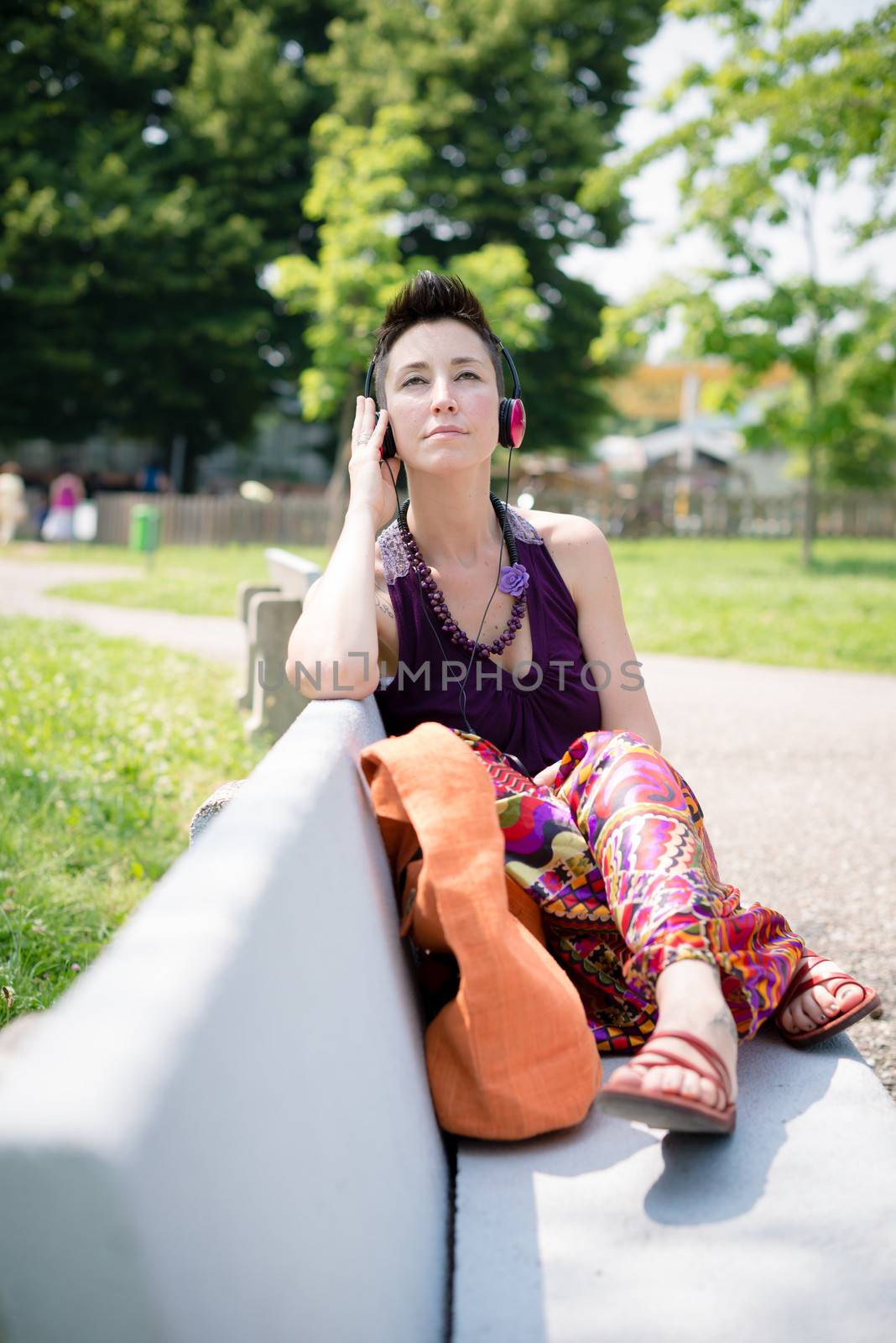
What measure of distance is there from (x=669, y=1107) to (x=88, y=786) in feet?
12.3

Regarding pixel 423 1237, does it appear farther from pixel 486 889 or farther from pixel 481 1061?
pixel 486 889

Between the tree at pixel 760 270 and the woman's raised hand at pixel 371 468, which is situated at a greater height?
the tree at pixel 760 270

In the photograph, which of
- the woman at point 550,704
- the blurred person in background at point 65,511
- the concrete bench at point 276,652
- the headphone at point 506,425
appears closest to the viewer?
the woman at point 550,704

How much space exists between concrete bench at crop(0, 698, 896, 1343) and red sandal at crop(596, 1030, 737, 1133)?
0.08 metres

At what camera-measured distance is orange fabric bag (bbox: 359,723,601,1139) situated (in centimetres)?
173

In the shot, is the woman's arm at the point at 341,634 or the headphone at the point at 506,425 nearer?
the woman's arm at the point at 341,634

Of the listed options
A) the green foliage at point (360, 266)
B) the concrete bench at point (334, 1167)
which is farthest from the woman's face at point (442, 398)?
the green foliage at point (360, 266)

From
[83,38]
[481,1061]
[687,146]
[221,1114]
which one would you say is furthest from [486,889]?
[83,38]

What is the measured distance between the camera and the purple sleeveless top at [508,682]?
268 centimetres

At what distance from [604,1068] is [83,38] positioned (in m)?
34.8

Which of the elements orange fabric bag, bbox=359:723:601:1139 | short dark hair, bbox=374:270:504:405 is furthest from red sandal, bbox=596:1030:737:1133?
short dark hair, bbox=374:270:504:405

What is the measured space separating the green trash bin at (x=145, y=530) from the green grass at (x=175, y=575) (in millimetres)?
259

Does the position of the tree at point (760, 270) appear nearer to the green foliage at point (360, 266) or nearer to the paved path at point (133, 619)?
the green foliage at point (360, 266)

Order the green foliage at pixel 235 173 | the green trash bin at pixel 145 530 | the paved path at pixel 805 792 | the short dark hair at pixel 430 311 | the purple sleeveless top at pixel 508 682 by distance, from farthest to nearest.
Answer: the green foliage at pixel 235 173, the green trash bin at pixel 145 530, the paved path at pixel 805 792, the short dark hair at pixel 430 311, the purple sleeveless top at pixel 508 682
